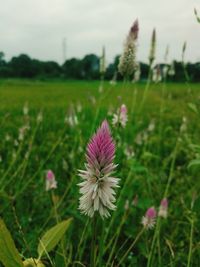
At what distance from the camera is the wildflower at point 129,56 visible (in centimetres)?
157

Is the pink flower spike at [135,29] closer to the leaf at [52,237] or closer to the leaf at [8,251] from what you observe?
the leaf at [52,237]

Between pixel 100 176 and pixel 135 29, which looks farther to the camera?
pixel 135 29

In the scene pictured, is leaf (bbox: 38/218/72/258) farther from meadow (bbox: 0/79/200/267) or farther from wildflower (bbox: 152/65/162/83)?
wildflower (bbox: 152/65/162/83)

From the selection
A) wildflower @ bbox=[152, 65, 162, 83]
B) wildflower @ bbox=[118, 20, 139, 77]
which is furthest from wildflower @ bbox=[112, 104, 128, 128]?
wildflower @ bbox=[152, 65, 162, 83]

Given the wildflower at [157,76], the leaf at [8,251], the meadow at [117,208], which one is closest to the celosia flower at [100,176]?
the leaf at [8,251]

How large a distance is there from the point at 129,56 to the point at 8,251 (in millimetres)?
829

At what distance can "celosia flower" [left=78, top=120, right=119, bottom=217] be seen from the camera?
826mm

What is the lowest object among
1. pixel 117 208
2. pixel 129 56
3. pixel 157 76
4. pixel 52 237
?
pixel 117 208

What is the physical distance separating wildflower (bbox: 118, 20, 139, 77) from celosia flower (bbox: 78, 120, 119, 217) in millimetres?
718

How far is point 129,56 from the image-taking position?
5.18 feet

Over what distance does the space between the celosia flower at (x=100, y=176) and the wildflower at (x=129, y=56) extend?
0.72 m

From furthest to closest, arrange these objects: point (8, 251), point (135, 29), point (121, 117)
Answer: point (135, 29) < point (121, 117) < point (8, 251)

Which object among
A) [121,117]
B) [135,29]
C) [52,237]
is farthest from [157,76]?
[52,237]

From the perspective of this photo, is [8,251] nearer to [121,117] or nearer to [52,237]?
[52,237]
